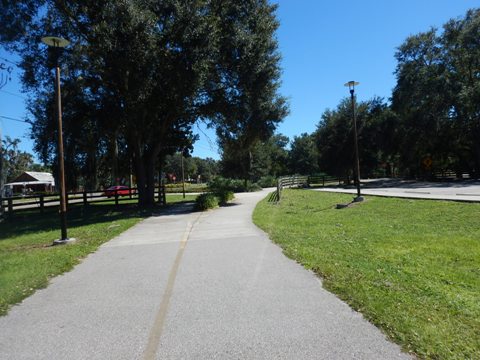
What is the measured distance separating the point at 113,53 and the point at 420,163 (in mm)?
38036

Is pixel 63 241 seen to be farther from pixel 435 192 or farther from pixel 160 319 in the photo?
pixel 435 192

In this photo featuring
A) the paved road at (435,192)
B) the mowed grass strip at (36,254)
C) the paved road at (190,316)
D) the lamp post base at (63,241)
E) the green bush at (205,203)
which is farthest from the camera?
the green bush at (205,203)

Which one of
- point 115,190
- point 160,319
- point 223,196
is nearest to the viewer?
point 160,319

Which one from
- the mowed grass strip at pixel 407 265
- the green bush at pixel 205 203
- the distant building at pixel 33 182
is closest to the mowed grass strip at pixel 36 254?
the green bush at pixel 205 203

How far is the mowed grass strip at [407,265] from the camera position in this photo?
13.0 feet

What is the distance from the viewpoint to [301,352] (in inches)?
145

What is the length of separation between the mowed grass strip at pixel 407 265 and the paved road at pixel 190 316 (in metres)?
0.34

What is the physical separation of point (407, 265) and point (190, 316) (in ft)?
13.2

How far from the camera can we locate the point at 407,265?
670 cm

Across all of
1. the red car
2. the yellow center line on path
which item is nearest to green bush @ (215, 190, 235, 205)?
the red car

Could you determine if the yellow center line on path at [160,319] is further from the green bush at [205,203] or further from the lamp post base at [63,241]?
the green bush at [205,203]

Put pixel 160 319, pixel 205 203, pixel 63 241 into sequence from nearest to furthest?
1. pixel 160 319
2. pixel 63 241
3. pixel 205 203

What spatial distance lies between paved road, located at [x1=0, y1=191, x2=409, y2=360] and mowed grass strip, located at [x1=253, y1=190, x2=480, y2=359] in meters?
0.34

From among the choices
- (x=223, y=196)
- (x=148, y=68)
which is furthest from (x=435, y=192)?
(x=148, y=68)
